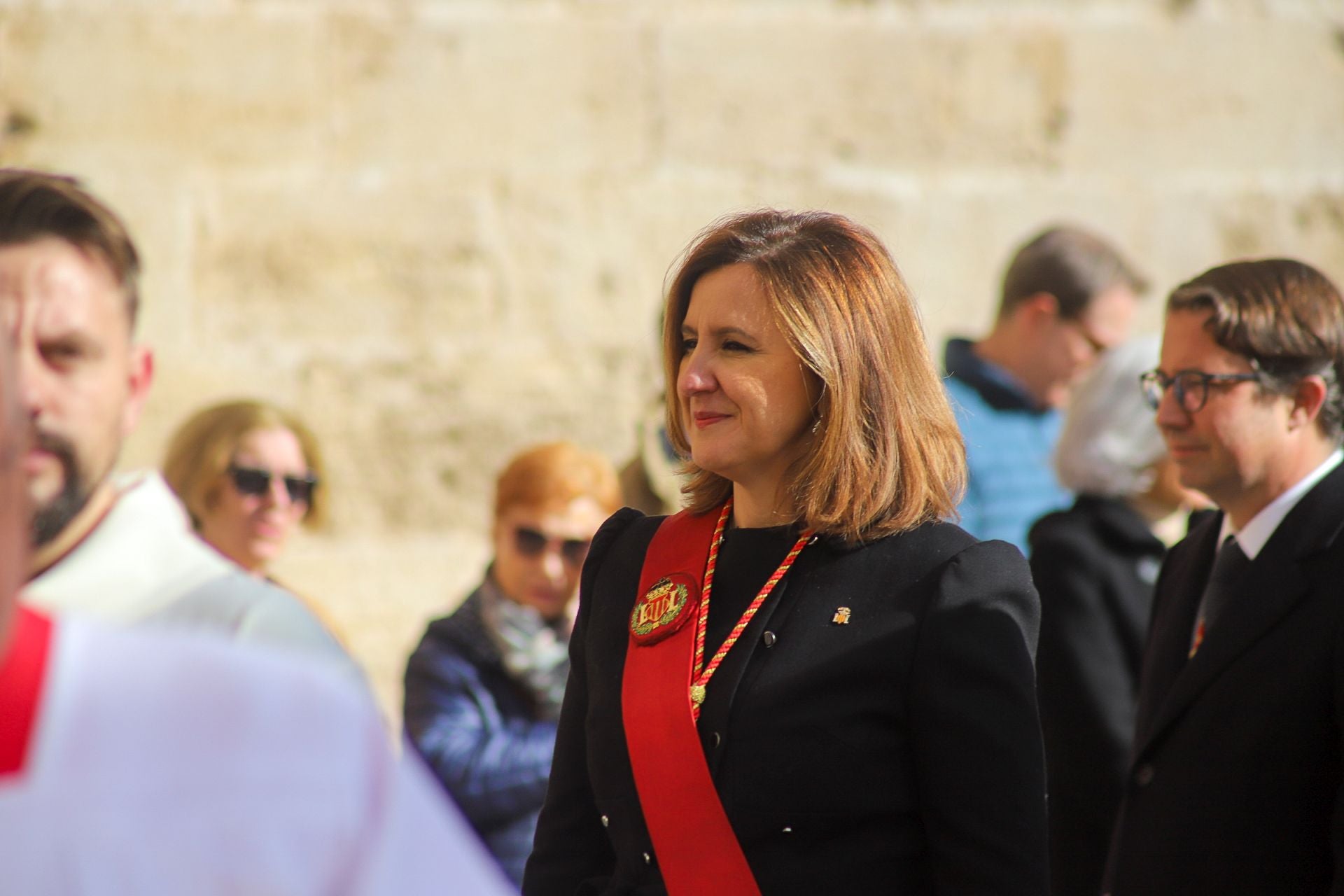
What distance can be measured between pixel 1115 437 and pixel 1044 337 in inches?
31.0

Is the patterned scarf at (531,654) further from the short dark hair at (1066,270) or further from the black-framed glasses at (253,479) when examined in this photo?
the short dark hair at (1066,270)

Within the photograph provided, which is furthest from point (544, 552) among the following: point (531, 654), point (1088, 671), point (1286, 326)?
point (1286, 326)

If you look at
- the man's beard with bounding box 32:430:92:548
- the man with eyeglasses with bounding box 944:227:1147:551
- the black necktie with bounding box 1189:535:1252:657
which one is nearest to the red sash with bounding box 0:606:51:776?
the man's beard with bounding box 32:430:92:548

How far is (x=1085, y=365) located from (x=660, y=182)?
151 centimetres

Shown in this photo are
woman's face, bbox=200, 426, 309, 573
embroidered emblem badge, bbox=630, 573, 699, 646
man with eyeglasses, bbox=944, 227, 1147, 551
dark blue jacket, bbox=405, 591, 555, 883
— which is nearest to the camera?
embroidered emblem badge, bbox=630, 573, 699, 646

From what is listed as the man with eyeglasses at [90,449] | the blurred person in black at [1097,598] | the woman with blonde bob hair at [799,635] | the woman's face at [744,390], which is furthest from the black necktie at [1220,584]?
the man with eyeglasses at [90,449]

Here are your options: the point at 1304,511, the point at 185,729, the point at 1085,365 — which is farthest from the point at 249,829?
the point at 1085,365

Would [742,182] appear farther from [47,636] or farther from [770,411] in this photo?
[47,636]

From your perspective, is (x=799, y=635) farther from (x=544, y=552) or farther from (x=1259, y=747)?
(x=544, y=552)

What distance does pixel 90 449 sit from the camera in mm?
1936

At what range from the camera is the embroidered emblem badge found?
2154 mm

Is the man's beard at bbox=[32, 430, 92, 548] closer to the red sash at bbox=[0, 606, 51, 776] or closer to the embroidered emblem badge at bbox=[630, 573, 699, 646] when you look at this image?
the embroidered emblem badge at bbox=[630, 573, 699, 646]

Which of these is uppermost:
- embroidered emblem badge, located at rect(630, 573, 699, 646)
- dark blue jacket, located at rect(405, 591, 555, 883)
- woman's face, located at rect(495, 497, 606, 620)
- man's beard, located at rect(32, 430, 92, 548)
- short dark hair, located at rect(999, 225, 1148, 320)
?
short dark hair, located at rect(999, 225, 1148, 320)

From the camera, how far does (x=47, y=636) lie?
864 millimetres
